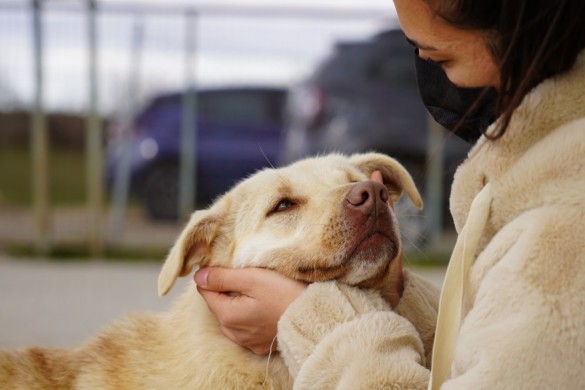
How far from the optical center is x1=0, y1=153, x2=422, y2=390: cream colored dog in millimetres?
2590

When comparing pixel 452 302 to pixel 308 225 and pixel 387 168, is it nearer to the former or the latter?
pixel 308 225

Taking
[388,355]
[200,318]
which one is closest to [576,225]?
[388,355]

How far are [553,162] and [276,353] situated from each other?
4.06 feet

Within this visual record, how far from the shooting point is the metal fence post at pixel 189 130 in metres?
9.68

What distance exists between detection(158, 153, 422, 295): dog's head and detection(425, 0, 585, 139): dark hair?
2.74ft

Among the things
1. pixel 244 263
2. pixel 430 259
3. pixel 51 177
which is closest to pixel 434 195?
pixel 430 259

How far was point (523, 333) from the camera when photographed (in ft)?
5.23

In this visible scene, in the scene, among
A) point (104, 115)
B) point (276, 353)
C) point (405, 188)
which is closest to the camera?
point (276, 353)

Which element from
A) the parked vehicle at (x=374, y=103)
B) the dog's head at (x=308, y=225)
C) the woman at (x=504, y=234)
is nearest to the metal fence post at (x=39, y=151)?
the parked vehicle at (x=374, y=103)

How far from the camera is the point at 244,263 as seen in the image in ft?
9.28

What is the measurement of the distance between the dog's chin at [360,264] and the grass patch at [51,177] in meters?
8.14

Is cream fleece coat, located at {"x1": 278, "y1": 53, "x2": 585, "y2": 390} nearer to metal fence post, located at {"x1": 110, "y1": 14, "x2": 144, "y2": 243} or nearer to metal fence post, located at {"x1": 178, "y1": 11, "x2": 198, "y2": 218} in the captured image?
metal fence post, located at {"x1": 178, "y1": 11, "x2": 198, "y2": 218}

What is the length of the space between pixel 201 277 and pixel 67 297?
4829mm

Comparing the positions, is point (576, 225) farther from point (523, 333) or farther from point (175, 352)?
point (175, 352)
